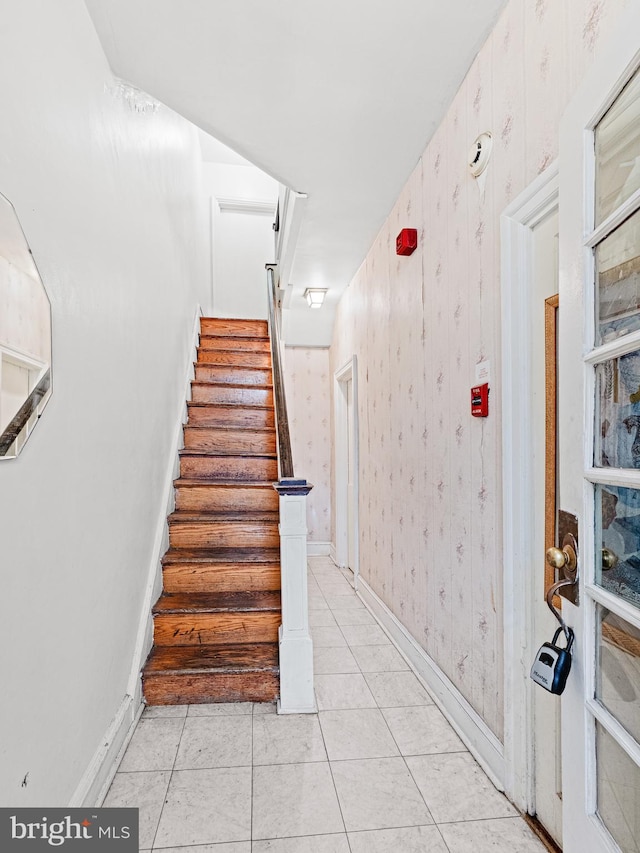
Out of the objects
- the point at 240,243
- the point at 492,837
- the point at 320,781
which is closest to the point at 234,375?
the point at 240,243

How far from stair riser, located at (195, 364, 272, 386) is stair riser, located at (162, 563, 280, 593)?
186 cm

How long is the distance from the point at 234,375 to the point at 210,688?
8.43 ft

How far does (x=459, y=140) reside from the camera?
6.33 ft

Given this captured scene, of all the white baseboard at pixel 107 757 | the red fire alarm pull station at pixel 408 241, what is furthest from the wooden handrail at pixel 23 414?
the red fire alarm pull station at pixel 408 241

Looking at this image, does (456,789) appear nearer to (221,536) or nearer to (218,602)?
(218,602)

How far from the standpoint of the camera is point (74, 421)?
4.83 feet

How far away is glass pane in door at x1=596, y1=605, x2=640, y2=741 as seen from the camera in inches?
31.9

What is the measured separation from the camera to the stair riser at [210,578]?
8.55ft

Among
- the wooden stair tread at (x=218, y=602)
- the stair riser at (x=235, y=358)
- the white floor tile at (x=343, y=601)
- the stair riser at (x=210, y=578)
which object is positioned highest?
the stair riser at (x=235, y=358)

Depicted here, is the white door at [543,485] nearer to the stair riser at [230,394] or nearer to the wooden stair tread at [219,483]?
the wooden stair tread at [219,483]

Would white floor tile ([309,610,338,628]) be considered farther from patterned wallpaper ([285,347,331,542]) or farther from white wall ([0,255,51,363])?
white wall ([0,255,51,363])

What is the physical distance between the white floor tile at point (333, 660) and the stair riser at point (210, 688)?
354 millimetres

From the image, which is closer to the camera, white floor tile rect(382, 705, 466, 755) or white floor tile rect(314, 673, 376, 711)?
white floor tile rect(382, 705, 466, 755)

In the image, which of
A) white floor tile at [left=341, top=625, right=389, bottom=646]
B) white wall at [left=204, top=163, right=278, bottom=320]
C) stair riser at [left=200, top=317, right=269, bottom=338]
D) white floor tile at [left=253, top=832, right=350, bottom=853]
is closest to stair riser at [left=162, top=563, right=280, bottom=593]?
white floor tile at [left=341, top=625, right=389, bottom=646]
